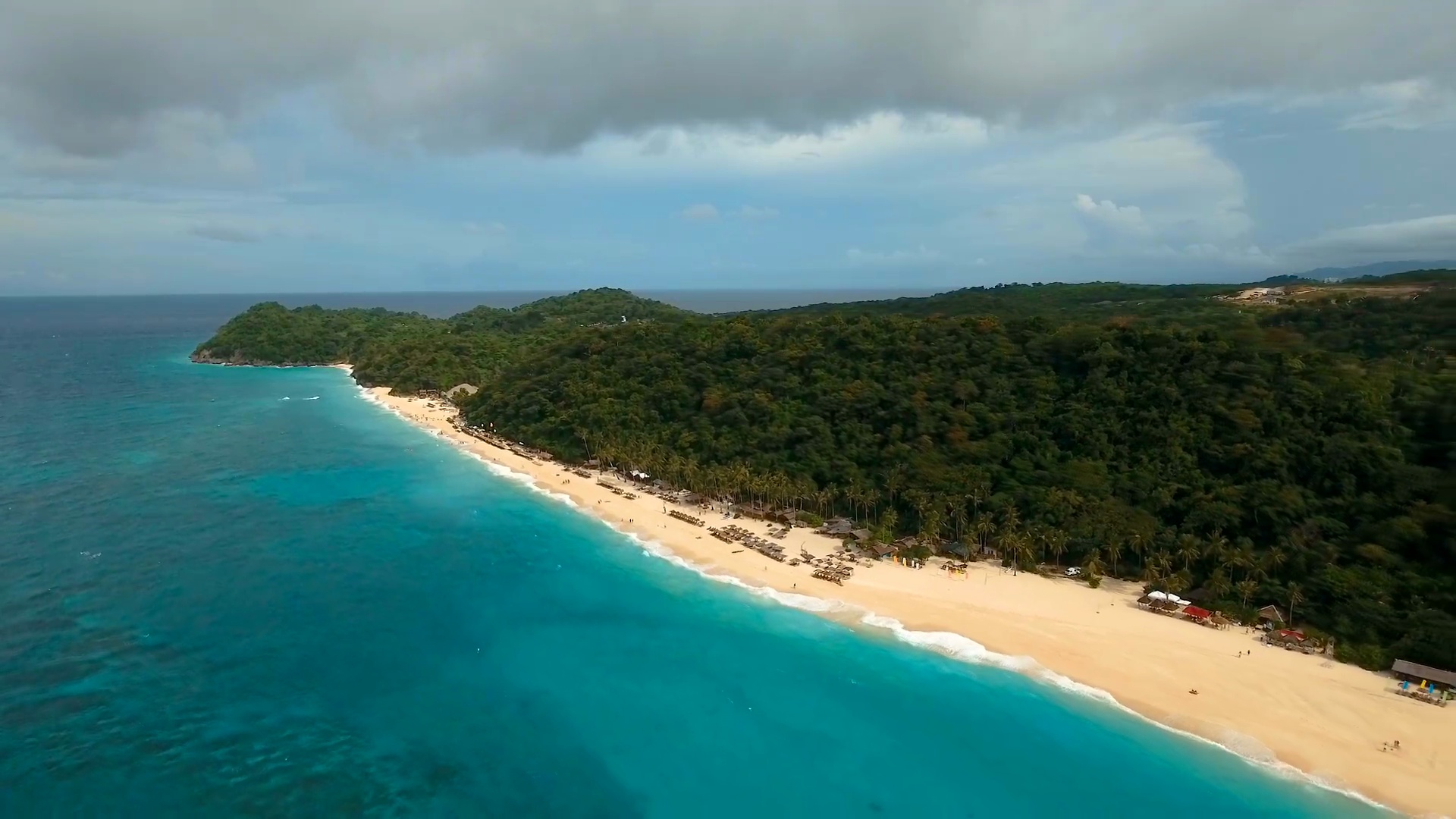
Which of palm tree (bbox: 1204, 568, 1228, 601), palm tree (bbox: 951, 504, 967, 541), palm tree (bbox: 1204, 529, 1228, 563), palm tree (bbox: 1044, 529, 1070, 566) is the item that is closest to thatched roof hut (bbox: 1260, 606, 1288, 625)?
palm tree (bbox: 1204, 568, 1228, 601)

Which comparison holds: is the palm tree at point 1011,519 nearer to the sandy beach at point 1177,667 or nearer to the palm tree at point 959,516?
the palm tree at point 959,516

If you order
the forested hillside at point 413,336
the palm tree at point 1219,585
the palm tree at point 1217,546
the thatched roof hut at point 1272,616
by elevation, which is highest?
the forested hillside at point 413,336

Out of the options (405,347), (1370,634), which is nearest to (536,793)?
(1370,634)

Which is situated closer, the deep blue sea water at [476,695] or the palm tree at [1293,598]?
the deep blue sea water at [476,695]

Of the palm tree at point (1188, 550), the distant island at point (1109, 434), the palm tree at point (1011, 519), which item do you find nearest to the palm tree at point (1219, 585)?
the distant island at point (1109, 434)

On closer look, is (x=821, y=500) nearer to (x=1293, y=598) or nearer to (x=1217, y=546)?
(x=1217, y=546)

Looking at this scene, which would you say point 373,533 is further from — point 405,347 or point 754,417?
point 405,347

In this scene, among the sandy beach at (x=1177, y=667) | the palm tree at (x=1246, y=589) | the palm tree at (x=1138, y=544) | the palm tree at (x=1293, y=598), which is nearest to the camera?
the sandy beach at (x=1177, y=667)
